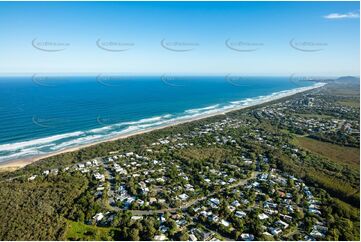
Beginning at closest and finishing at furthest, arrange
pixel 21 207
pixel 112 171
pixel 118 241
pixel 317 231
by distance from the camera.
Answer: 1. pixel 118 241
2. pixel 317 231
3. pixel 21 207
4. pixel 112 171

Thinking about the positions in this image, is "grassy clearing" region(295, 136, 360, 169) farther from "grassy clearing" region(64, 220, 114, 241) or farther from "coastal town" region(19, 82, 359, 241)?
"grassy clearing" region(64, 220, 114, 241)

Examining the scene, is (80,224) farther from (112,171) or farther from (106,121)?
(106,121)

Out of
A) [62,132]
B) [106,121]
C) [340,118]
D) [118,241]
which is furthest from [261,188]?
[340,118]

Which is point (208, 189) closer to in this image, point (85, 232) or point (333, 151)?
point (85, 232)

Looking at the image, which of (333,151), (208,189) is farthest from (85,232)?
(333,151)

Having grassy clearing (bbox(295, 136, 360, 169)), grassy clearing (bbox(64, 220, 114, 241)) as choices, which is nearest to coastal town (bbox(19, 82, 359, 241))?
grassy clearing (bbox(64, 220, 114, 241))

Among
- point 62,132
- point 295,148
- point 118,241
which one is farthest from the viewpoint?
point 62,132

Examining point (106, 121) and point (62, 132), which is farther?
point (106, 121)
